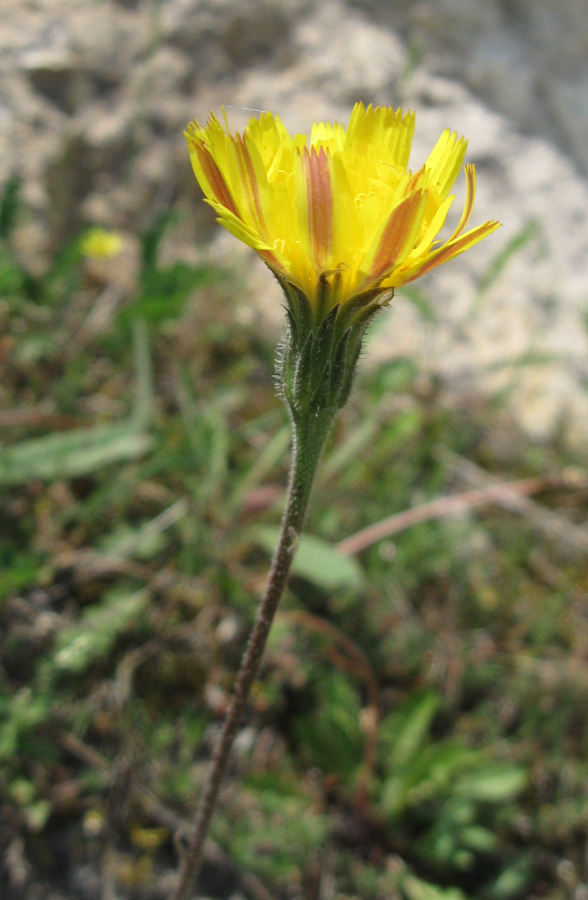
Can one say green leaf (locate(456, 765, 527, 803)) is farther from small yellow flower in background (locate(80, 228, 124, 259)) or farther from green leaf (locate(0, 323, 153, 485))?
small yellow flower in background (locate(80, 228, 124, 259))

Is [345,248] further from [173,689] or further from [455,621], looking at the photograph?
[455,621]

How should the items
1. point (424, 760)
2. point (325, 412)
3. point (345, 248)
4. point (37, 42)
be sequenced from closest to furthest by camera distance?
point (345, 248) < point (325, 412) < point (424, 760) < point (37, 42)

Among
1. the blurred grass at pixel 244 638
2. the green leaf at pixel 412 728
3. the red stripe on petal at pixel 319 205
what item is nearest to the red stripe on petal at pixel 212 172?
the red stripe on petal at pixel 319 205

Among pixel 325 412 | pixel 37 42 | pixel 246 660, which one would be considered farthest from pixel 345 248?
pixel 37 42

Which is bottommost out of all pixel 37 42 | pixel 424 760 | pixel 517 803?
pixel 517 803

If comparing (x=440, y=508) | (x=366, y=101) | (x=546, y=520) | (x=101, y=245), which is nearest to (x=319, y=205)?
(x=440, y=508)

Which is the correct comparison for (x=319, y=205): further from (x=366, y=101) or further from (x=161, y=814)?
(x=366, y=101)

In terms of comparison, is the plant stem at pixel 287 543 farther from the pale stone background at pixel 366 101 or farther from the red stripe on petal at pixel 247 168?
the pale stone background at pixel 366 101
